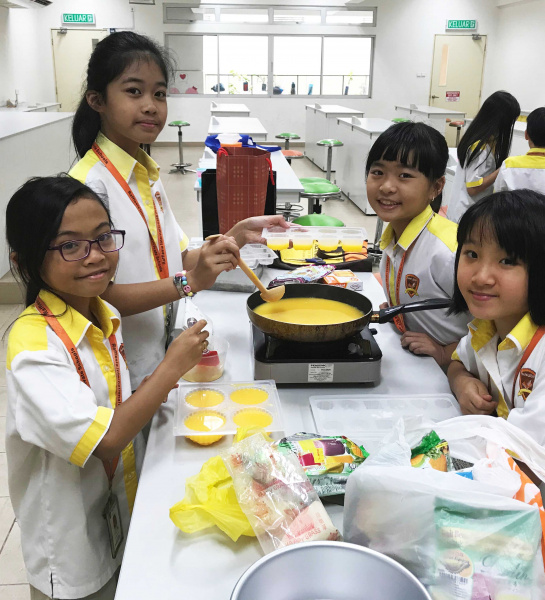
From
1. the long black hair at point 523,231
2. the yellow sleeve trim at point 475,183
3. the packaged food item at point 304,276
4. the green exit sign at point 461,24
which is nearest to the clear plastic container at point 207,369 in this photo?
the packaged food item at point 304,276

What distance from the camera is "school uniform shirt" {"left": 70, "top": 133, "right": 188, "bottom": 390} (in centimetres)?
143

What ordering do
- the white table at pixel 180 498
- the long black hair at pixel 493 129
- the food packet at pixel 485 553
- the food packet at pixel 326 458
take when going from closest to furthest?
the food packet at pixel 485 553
the white table at pixel 180 498
the food packet at pixel 326 458
the long black hair at pixel 493 129

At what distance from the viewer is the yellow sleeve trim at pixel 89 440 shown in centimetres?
95

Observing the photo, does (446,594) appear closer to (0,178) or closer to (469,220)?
(469,220)

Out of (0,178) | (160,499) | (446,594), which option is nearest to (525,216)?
(446,594)

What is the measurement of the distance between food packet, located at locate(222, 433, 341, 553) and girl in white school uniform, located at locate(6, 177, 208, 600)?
0.25 metres

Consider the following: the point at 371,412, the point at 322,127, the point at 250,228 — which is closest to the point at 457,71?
the point at 322,127

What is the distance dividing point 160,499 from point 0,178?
3618 mm

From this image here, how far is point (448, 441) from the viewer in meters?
0.91

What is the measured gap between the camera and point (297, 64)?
430 inches

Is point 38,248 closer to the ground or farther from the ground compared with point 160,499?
farther from the ground

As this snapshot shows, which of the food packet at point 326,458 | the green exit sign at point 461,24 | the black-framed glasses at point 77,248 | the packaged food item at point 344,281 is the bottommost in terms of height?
the food packet at point 326,458

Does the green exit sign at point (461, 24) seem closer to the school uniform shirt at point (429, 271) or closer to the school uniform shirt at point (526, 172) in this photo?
the school uniform shirt at point (526, 172)

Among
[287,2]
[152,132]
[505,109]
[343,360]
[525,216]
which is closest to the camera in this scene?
[525,216]
